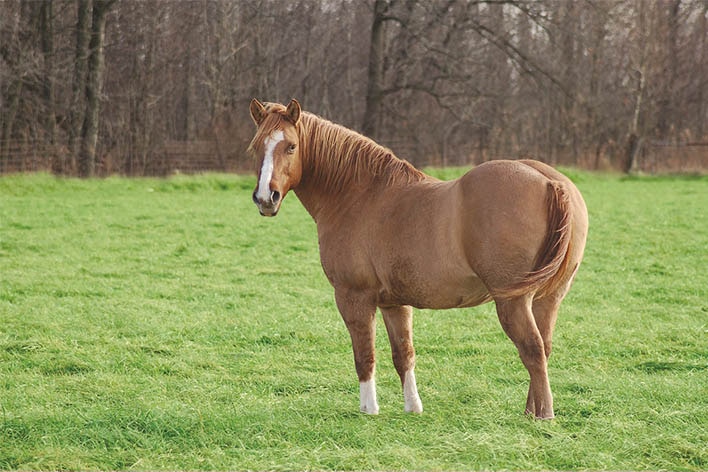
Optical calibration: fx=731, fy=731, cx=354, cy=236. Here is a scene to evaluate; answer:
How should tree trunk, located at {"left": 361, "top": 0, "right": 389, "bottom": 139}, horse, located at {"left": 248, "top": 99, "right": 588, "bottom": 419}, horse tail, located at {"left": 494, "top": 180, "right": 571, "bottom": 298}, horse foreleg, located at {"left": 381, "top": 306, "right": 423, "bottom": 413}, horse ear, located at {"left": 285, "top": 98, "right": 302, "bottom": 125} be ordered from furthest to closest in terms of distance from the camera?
tree trunk, located at {"left": 361, "top": 0, "right": 389, "bottom": 139} < horse foreleg, located at {"left": 381, "top": 306, "right": 423, "bottom": 413} < horse ear, located at {"left": 285, "top": 98, "right": 302, "bottom": 125} < horse, located at {"left": 248, "top": 99, "right": 588, "bottom": 419} < horse tail, located at {"left": 494, "top": 180, "right": 571, "bottom": 298}

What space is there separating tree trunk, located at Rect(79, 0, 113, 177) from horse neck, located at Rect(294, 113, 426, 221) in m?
20.2

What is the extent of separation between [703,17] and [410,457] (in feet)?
115

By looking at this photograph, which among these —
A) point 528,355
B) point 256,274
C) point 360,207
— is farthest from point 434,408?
point 256,274

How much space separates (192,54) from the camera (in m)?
28.9

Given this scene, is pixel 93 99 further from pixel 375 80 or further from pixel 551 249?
pixel 551 249

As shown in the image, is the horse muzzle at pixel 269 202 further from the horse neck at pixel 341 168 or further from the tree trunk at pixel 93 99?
the tree trunk at pixel 93 99

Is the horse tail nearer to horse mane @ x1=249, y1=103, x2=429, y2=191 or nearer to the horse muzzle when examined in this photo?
horse mane @ x1=249, y1=103, x2=429, y2=191

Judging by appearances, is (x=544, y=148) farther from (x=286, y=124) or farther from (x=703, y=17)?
(x=286, y=124)

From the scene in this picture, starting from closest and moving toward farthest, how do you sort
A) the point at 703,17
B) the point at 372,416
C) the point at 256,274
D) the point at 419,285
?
the point at 419,285
the point at 372,416
the point at 256,274
the point at 703,17

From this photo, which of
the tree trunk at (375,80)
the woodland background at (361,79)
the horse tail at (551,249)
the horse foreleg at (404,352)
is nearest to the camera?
the horse tail at (551,249)

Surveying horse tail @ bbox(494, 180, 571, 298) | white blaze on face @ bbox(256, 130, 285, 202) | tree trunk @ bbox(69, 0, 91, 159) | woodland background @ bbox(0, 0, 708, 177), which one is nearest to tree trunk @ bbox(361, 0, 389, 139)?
woodland background @ bbox(0, 0, 708, 177)

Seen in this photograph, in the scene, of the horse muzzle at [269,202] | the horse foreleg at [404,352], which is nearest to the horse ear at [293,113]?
the horse muzzle at [269,202]

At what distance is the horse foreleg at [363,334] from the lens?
4.54m

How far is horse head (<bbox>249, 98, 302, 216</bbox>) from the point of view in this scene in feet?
14.1
